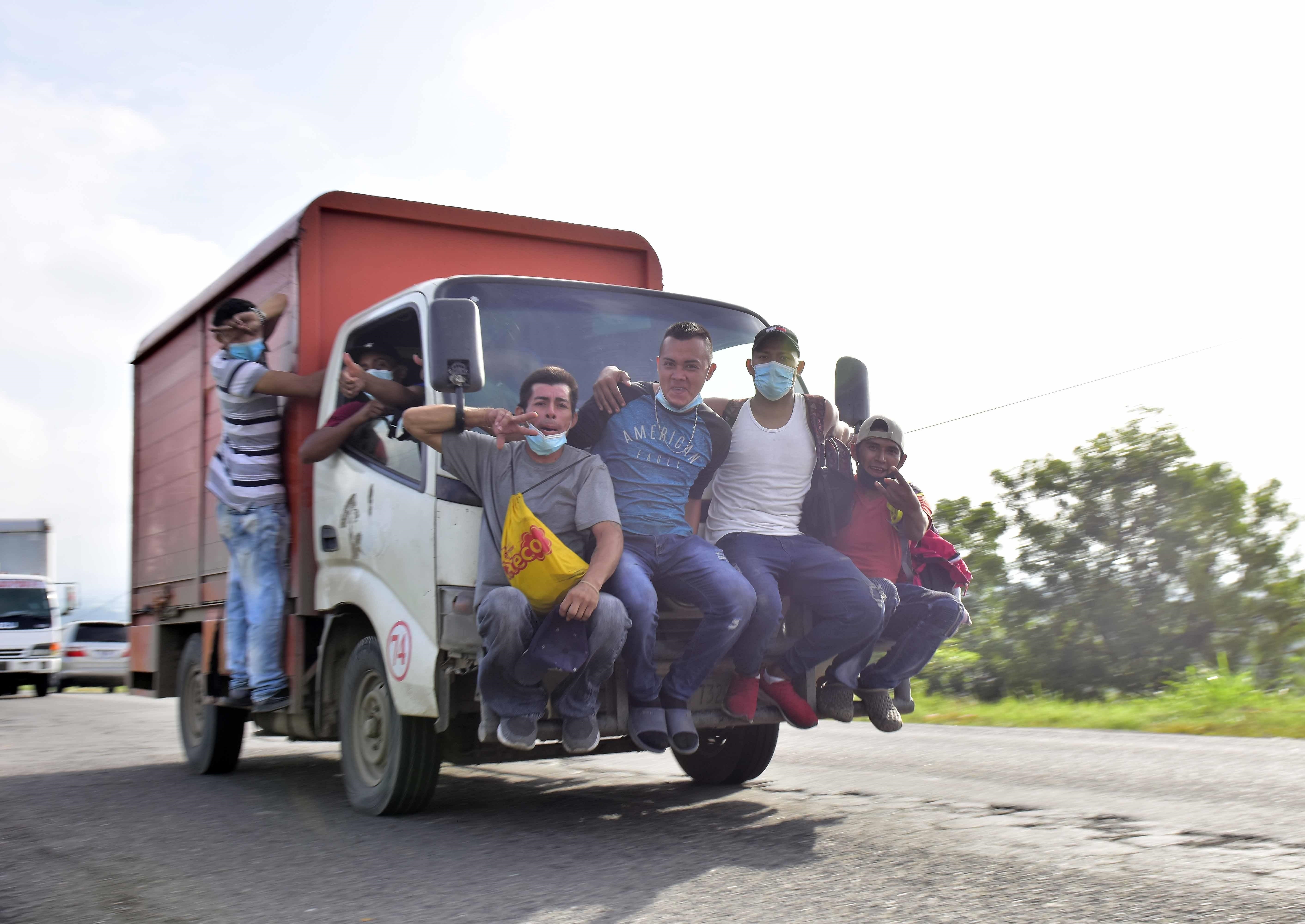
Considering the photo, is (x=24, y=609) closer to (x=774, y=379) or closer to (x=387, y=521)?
(x=387, y=521)

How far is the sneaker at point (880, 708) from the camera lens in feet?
17.7

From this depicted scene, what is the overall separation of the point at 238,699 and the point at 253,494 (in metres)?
1.24

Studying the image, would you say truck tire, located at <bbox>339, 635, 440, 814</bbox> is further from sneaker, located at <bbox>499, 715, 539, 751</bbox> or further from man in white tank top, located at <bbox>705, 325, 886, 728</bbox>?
man in white tank top, located at <bbox>705, 325, 886, 728</bbox>

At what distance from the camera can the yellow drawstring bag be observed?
4539 millimetres

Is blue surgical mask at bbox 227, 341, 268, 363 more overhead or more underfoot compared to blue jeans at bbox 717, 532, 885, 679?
more overhead

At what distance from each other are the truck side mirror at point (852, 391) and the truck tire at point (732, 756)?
164 centimetres

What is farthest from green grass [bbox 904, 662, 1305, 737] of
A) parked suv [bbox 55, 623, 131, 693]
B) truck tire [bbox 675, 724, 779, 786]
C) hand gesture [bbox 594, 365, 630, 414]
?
parked suv [bbox 55, 623, 131, 693]

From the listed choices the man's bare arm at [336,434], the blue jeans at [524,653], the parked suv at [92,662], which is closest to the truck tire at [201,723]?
the man's bare arm at [336,434]

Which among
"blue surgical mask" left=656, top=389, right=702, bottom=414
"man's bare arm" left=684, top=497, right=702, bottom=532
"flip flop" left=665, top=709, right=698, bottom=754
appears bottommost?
"flip flop" left=665, top=709, right=698, bottom=754

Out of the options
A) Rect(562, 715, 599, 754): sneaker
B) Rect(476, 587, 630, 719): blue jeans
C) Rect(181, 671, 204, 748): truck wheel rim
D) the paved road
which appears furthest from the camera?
Rect(181, 671, 204, 748): truck wheel rim

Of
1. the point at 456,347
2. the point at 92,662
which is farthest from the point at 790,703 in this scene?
the point at 92,662

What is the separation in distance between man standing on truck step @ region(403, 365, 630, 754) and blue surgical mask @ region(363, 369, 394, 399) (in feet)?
2.51

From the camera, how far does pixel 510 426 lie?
189 inches

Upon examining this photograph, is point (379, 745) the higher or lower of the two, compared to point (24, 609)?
lower
